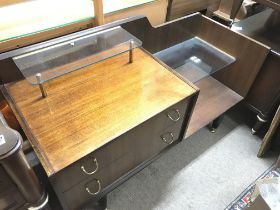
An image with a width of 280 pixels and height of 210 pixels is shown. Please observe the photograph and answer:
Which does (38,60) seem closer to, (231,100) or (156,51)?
(156,51)

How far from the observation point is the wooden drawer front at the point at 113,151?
25.5 inches

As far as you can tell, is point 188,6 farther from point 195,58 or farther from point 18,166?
point 18,166

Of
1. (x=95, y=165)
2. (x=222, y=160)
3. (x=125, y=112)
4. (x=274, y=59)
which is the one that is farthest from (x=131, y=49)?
(x=222, y=160)

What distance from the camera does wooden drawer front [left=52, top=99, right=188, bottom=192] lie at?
2.13 feet

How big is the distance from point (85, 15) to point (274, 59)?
2.79 feet

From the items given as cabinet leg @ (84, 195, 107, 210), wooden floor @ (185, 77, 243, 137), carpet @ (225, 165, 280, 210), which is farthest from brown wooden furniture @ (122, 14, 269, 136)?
cabinet leg @ (84, 195, 107, 210)

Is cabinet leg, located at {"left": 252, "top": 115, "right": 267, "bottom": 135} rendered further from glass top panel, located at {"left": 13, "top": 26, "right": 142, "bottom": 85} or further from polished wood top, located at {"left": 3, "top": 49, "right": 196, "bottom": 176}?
glass top panel, located at {"left": 13, "top": 26, "right": 142, "bottom": 85}

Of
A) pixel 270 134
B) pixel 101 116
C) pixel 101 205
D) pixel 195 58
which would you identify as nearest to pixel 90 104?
pixel 101 116

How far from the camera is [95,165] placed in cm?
72

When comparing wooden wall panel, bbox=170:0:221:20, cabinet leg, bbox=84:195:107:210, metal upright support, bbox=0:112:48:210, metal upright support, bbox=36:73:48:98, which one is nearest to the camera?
metal upright support, bbox=0:112:48:210

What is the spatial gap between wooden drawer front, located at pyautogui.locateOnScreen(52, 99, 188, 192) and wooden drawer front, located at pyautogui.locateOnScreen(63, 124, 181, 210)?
2 centimetres

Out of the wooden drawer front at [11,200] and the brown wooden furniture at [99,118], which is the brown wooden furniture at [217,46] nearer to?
the brown wooden furniture at [99,118]

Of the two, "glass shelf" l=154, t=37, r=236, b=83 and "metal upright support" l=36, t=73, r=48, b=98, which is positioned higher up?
"metal upright support" l=36, t=73, r=48, b=98

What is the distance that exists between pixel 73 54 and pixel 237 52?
0.80 m
